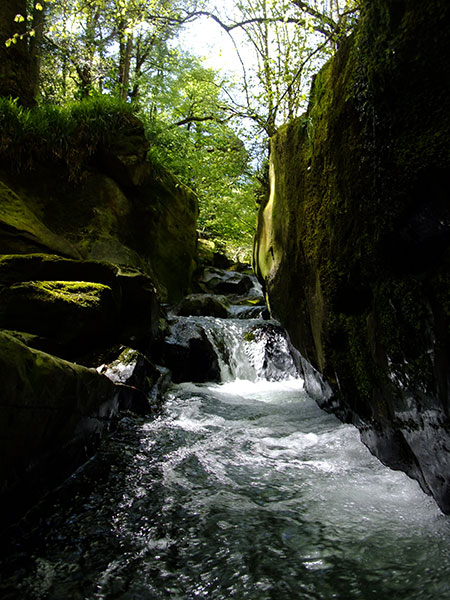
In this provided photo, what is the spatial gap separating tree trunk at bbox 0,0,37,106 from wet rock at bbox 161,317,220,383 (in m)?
7.26

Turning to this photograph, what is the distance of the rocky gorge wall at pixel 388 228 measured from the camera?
Result: 1773 millimetres

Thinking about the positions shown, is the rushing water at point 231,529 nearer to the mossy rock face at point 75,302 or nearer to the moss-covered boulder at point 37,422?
the moss-covered boulder at point 37,422

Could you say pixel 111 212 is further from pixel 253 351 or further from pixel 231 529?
pixel 231 529

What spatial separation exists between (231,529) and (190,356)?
5008 millimetres

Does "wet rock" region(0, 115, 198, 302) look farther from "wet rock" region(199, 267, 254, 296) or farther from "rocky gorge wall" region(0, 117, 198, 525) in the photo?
"wet rock" region(199, 267, 254, 296)

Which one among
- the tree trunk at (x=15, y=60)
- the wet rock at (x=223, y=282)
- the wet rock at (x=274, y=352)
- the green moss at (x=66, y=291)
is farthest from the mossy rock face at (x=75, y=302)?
the wet rock at (x=223, y=282)

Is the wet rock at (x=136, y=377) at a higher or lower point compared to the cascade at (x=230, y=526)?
higher

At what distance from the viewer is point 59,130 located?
8.55 meters

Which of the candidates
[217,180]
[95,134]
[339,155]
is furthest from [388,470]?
[217,180]

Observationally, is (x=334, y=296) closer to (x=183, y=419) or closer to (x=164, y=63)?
(x=183, y=419)

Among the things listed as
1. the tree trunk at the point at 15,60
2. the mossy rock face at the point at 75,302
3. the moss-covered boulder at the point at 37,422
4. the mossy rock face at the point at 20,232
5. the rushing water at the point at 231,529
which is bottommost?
the rushing water at the point at 231,529

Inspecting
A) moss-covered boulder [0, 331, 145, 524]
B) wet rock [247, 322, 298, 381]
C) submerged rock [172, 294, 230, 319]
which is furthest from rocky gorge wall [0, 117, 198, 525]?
wet rock [247, 322, 298, 381]

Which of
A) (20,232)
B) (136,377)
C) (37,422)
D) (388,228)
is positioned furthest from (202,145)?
(37,422)

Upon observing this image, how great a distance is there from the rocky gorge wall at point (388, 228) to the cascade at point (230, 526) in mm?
381
